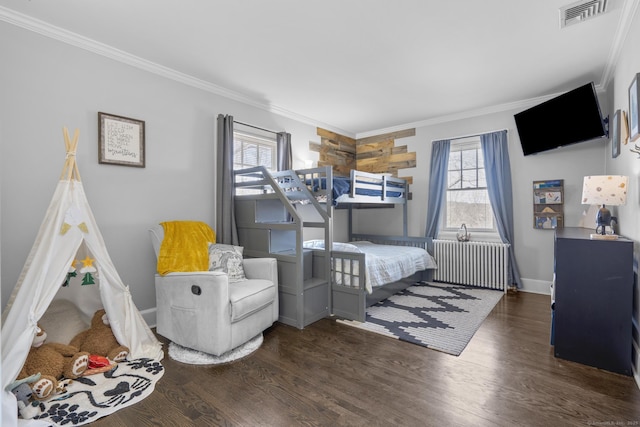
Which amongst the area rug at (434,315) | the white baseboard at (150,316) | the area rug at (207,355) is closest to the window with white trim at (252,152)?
the white baseboard at (150,316)

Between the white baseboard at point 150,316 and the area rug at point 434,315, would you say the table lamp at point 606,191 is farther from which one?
the white baseboard at point 150,316

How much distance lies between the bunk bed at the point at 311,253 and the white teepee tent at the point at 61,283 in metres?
1.26

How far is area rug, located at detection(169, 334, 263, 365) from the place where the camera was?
2.38m

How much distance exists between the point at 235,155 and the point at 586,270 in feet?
11.7

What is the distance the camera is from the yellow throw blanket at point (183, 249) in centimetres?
271

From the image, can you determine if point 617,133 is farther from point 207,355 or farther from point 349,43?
point 207,355

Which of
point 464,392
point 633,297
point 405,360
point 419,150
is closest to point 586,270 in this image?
point 633,297

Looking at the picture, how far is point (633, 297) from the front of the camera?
7.18 feet

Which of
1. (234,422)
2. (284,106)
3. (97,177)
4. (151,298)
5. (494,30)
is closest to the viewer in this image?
(234,422)

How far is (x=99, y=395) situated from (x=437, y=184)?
4592 millimetres

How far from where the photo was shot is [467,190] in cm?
477

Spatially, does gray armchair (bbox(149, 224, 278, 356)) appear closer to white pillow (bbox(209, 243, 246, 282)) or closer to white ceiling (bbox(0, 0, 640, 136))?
white pillow (bbox(209, 243, 246, 282))

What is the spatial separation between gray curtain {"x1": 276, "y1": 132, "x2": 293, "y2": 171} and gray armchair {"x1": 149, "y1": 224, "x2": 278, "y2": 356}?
6.25 feet

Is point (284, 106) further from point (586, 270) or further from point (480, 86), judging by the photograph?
point (586, 270)
